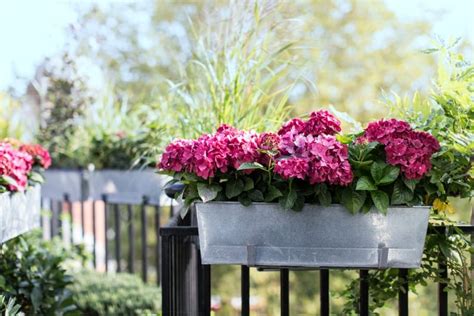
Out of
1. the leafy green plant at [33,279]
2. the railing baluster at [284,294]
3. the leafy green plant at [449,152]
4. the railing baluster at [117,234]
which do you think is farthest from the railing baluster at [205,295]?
the railing baluster at [117,234]

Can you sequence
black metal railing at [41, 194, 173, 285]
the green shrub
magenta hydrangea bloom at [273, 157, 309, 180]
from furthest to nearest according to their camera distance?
1. black metal railing at [41, 194, 173, 285]
2. the green shrub
3. magenta hydrangea bloom at [273, 157, 309, 180]

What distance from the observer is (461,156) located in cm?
171

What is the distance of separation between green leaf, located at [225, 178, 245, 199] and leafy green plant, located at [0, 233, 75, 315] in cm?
137

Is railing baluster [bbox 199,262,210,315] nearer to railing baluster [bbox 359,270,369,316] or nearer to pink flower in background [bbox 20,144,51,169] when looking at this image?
railing baluster [bbox 359,270,369,316]

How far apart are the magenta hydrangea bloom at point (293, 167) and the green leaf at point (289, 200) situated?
53 mm

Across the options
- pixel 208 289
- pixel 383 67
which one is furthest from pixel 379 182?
pixel 383 67

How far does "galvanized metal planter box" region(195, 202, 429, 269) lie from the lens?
1.62m

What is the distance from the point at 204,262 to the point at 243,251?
0.34 feet

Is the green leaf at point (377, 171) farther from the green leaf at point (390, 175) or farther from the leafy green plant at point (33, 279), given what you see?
the leafy green plant at point (33, 279)

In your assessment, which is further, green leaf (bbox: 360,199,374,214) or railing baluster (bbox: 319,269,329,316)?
railing baluster (bbox: 319,269,329,316)

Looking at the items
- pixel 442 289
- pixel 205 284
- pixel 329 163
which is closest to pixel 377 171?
pixel 329 163

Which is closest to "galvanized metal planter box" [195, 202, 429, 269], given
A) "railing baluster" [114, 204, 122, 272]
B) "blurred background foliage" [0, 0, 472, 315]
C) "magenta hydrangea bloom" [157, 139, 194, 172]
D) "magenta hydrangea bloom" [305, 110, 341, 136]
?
"magenta hydrangea bloom" [157, 139, 194, 172]

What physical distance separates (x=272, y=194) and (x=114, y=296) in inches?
89.3

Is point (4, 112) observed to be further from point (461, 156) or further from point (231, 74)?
point (461, 156)
